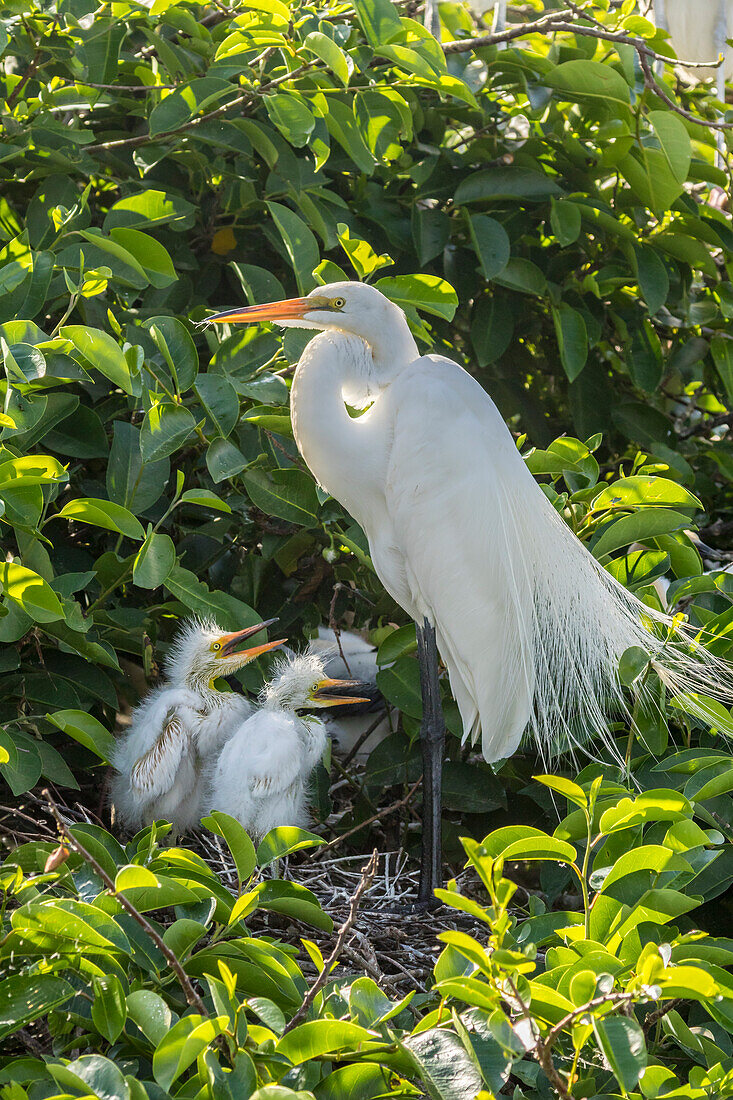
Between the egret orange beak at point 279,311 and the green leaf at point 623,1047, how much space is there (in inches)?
44.8

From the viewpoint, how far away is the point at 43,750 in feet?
4.75

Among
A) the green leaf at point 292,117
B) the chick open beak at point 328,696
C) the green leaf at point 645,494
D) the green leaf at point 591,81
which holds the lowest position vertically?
the chick open beak at point 328,696

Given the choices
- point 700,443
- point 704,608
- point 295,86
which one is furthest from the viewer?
point 700,443

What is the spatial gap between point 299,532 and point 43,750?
0.61 metres

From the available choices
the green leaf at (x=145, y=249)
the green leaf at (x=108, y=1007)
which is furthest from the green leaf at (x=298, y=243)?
the green leaf at (x=108, y=1007)

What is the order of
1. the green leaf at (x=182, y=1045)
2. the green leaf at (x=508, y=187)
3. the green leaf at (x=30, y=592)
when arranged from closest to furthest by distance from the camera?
the green leaf at (x=182, y=1045) < the green leaf at (x=30, y=592) < the green leaf at (x=508, y=187)

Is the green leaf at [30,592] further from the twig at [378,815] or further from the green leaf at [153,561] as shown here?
the twig at [378,815]

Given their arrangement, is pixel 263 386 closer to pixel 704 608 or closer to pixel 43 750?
pixel 43 750

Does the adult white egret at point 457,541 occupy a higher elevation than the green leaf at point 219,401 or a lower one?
lower

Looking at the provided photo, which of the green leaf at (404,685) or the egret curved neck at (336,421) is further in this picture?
the green leaf at (404,685)

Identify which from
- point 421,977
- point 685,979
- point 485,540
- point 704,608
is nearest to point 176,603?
point 485,540

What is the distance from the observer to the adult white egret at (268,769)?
5.32ft

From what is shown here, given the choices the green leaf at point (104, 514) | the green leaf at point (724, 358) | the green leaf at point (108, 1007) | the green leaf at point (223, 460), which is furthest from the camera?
the green leaf at point (724, 358)

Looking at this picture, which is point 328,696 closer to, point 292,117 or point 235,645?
point 235,645
